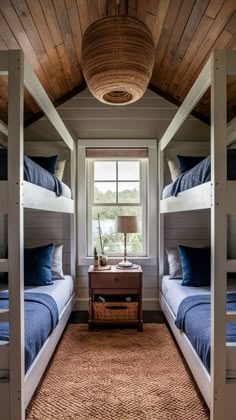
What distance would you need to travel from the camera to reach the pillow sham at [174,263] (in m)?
3.48

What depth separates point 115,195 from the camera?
3986 mm

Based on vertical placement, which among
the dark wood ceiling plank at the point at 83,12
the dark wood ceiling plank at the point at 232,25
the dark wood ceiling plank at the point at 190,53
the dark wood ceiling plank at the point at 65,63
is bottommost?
the dark wood ceiling plank at the point at 232,25

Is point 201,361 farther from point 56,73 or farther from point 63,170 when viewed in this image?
point 56,73

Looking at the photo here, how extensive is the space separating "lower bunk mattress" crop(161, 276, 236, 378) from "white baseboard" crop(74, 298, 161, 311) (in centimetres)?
44

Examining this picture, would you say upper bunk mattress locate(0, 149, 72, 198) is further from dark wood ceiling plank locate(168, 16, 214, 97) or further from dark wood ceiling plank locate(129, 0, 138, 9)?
dark wood ceiling plank locate(168, 16, 214, 97)

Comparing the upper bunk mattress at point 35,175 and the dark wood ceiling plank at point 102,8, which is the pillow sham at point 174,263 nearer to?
the upper bunk mattress at point 35,175

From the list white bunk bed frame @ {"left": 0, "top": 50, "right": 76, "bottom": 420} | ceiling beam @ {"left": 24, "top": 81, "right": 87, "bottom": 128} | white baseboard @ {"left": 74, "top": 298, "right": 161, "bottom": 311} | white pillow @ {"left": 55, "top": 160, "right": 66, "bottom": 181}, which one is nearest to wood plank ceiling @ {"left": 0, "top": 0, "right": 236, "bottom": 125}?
ceiling beam @ {"left": 24, "top": 81, "right": 87, "bottom": 128}

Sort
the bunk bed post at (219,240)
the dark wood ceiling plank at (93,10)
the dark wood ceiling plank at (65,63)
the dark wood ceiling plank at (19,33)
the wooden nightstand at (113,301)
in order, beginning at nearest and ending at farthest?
the bunk bed post at (219,240) → the dark wood ceiling plank at (19,33) → the dark wood ceiling plank at (93,10) → the dark wood ceiling plank at (65,63) → the wooden nightstand at (113,301)

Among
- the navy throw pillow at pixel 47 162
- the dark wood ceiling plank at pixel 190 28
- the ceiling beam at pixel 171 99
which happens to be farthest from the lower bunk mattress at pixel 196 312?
the dark wood ceiling plank at pixel 190 28

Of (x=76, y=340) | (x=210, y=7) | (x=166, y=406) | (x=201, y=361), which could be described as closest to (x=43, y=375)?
(x=76, y=340)

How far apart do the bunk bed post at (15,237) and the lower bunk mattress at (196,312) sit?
1.03m

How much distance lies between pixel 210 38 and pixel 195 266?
208cm

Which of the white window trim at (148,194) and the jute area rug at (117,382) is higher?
Answer: the white window trim at (148,194)

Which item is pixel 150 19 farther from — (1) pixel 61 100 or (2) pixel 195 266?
(2) pixel 195 266
